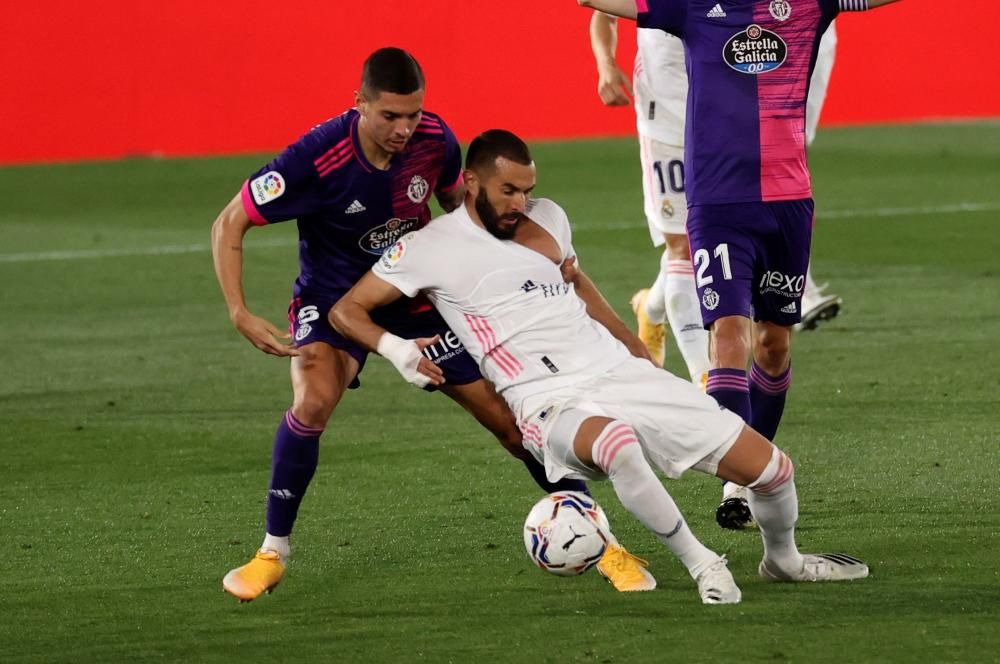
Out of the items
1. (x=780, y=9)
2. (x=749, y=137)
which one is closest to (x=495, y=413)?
(x=749, y=137)

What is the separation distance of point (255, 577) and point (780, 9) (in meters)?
2.39

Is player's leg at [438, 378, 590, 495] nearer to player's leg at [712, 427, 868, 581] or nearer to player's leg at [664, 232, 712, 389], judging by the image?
player's leg at [712, 427, 868, 581]

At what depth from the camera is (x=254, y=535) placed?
5.68 metres

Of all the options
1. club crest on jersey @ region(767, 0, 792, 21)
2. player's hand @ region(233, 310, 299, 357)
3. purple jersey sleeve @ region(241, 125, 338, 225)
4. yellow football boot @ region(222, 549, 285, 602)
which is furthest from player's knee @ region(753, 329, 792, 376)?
yellow football boot @ region(222, 549, 285, 602)

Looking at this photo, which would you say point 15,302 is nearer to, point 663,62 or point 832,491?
point 663,62

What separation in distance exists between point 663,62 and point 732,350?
2130 millimetres

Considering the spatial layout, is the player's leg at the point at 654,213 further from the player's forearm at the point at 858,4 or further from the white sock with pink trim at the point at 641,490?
the white sock with pink trim at the point at 641,490

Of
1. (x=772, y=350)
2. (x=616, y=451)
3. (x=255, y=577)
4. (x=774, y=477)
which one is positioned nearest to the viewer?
(x=616, y=451)

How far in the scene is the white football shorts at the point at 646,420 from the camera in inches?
185

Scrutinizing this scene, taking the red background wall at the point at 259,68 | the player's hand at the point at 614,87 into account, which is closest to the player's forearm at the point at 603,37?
the player's hand at the point at 614,87

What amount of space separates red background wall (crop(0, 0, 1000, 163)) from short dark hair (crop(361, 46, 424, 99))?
15404mm

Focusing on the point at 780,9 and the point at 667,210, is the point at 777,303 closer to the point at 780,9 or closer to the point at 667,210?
the point at 780,9

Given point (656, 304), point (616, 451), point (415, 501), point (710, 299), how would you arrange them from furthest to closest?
point (656, 304) → point (415, 501) → point (710, 299) → point (616, 451)

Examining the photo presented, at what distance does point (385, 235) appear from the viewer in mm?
5484
